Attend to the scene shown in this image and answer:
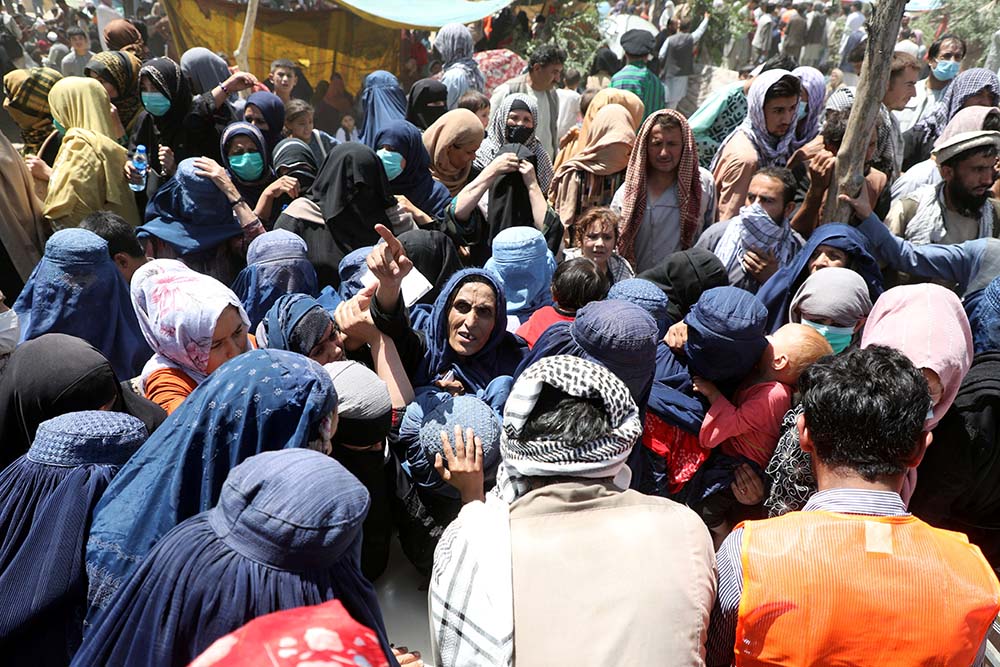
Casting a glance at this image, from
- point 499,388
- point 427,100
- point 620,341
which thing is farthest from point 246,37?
point 620,341

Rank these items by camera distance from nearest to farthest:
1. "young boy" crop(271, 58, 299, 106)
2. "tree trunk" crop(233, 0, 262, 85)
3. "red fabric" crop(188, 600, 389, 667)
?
1. "red fabric" crop(188, 600, 389, 667)
2. "young boy" crop(271, 58, 299, 106)
3. "tree trunk" crop(233, 0, 262, 85)

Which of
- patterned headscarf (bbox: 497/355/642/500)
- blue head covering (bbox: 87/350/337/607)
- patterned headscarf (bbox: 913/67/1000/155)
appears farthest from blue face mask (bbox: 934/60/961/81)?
blue head covering (bbox: 87/350/337/607)

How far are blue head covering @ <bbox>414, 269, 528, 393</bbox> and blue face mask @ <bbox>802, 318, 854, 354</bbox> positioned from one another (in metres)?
1.20

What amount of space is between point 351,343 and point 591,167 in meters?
2.35

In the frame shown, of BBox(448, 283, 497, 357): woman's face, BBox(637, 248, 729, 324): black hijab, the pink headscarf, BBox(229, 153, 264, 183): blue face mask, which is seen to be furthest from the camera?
BBox(229, 153, 264, 183): blue face mask

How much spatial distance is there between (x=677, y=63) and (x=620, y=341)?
30.9 ft

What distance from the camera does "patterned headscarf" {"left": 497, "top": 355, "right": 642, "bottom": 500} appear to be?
1.50 meters

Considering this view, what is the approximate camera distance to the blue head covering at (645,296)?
299cm

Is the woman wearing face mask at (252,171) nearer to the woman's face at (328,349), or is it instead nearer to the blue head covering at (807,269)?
the woman's face at (328,349)

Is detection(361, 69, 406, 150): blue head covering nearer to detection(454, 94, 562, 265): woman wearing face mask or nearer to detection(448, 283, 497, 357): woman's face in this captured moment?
detection(454, 94, 562, 265): woman wearing face mask

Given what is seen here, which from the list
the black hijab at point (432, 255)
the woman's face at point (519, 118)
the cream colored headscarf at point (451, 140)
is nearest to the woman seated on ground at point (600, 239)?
the black hijab at point (432, 255)

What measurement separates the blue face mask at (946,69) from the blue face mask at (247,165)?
587cm

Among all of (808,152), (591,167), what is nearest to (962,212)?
(808,152)

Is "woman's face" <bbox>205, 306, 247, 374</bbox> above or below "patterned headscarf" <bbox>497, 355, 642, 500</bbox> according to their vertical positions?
below
